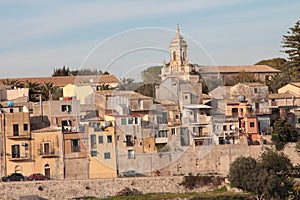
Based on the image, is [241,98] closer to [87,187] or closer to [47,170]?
[87,187]

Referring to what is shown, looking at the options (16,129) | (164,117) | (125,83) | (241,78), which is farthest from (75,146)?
(241,78)

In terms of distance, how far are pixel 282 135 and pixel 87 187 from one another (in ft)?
32.2

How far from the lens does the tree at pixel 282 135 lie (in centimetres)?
3562

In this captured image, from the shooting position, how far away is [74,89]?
3966cm

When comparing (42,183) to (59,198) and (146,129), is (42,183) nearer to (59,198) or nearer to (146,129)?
(59,198)

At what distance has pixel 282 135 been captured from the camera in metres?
36.0

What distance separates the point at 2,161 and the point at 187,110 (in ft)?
30.0

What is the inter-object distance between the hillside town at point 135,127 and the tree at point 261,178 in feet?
8.20

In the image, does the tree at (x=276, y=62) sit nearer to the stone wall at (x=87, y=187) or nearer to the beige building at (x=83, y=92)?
the beige building at (x=83, y=92)

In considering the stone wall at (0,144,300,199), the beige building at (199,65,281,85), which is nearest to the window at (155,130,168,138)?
the stone wall at (0,144,300,199)

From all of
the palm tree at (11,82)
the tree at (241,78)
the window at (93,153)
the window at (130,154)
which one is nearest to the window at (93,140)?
the window at (93,153)

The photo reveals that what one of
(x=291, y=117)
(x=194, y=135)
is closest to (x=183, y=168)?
(x=194, y=135)

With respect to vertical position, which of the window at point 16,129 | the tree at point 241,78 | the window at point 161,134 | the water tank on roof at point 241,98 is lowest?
the window at point 161,134

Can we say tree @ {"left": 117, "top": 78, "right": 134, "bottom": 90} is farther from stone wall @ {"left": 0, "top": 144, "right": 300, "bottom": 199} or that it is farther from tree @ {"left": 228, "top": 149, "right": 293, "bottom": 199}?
tree @ {"left": 228, "top": 149, "right": 293, "bottom": 199}
